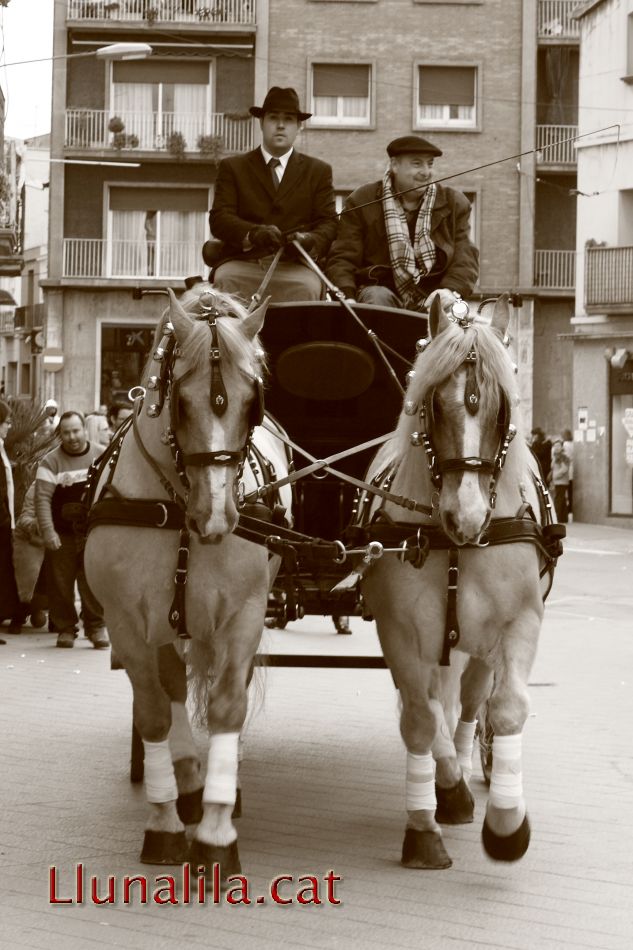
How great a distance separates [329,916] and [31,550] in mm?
10380

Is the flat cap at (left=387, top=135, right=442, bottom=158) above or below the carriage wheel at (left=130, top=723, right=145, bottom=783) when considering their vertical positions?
above

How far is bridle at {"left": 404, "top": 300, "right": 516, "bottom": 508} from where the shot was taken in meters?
5.60

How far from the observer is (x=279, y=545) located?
Answer: 6.23m

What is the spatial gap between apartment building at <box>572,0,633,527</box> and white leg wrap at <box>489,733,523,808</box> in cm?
2819

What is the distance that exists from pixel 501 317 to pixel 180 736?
7.91 feet

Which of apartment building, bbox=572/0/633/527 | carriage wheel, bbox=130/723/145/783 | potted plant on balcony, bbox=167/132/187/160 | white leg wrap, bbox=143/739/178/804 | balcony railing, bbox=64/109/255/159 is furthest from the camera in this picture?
balcony railing, bbox=64/109/255/159

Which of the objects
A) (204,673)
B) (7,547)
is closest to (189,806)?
(204,673)

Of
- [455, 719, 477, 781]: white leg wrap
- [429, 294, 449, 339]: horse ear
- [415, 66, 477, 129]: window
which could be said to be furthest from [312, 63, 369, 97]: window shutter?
[429, 294, 449, 339]: horse ear

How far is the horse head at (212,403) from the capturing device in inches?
213

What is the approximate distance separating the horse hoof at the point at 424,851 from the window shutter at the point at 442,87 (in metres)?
37.0

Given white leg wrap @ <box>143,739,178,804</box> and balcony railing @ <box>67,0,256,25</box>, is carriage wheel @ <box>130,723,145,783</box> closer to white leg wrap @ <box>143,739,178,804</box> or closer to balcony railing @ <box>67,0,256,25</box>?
white leg wrap @ <box>143,739,178,804</box>

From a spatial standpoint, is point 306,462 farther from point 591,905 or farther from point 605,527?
point 605,527

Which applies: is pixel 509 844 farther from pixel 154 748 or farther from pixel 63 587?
pixel 63 587

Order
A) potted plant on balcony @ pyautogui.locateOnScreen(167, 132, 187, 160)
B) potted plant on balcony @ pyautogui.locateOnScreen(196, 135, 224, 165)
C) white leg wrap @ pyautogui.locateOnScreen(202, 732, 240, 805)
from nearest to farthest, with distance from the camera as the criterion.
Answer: white leg wrap @ pyautogui.locateOnScreen(202, 732, 240, 805), potted plant on balcony @ pyautogui.locateOnScreen(167, 132, 187, 160), potted plant on balcony @ pyautogui.locateOnScreen(196, 135, 224, 165)
